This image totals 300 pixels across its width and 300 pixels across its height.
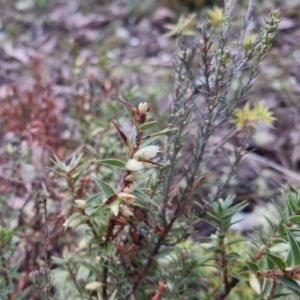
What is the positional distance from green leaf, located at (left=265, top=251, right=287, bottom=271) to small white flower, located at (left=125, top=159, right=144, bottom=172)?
0.27m

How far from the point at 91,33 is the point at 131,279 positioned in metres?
2.57

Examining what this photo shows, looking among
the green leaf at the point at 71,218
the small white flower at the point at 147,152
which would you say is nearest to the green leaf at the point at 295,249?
the small white flower at the point at 147,152

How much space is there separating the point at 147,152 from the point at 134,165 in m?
0.03

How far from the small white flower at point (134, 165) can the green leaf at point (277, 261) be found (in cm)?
27

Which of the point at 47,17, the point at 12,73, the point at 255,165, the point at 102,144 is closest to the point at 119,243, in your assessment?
the point at 102,144

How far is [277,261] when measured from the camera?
83cm

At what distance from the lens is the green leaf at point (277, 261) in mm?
825

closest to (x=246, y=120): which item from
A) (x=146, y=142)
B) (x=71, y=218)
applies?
(x=146, y=142)

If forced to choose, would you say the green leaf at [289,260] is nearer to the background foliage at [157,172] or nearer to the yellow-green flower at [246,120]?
the background foliage at [157,172]

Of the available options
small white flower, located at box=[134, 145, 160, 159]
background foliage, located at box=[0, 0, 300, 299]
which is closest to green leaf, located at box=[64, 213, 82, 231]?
background foliage, located at box=[0, 0, 300, 299]

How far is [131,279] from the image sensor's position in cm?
111

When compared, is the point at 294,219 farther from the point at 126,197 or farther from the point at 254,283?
the point at 126,197

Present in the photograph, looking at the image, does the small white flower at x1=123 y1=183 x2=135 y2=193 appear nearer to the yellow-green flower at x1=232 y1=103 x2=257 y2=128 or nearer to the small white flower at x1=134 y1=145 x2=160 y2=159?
the small white flower at x1=134 y1=145 x2=160 y2=159

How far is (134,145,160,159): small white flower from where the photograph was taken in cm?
85
